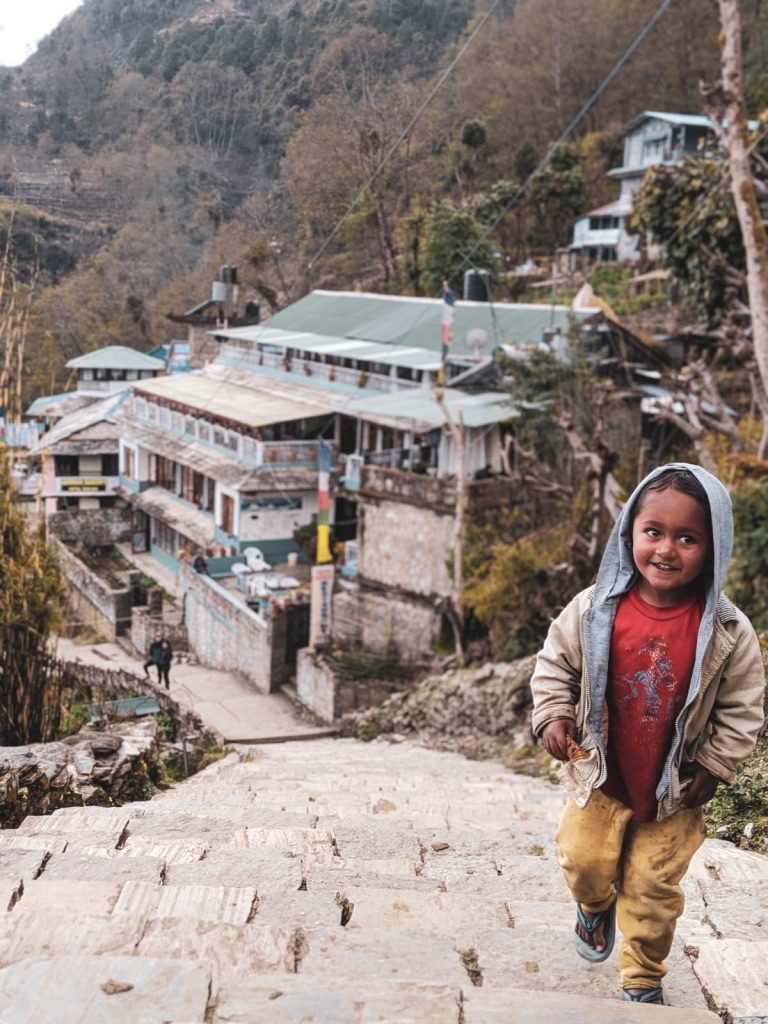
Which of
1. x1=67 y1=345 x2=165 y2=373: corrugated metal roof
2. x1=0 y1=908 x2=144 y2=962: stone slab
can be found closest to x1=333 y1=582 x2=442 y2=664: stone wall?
x1=0 y1=908 x2=144 y2=962: stone slab

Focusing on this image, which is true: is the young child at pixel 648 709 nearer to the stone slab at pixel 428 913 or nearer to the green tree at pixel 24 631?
the stone slab at pixel 428 913

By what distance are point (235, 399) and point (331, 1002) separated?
21194 mm

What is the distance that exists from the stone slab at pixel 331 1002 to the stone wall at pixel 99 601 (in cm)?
1867

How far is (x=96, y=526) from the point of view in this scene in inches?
1046

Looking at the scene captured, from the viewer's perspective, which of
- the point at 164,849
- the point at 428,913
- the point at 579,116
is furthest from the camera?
the point at 579,116

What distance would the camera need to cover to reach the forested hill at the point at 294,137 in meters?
13.9

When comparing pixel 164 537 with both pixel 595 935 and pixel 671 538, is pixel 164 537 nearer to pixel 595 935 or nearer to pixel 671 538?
pixel 595 935

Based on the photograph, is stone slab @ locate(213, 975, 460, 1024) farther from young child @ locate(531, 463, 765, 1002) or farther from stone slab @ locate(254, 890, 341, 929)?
young child @ locate(531, 463, 765, 1002)

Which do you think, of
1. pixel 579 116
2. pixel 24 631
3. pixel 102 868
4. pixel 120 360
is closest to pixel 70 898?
pixel 102 868

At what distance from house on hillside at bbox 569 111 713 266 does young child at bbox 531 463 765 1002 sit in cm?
2818

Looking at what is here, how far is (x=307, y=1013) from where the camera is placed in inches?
77.4

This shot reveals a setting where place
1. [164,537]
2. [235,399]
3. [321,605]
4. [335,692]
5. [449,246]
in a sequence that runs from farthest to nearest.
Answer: [449,246] < [164,537] < [235,399] < [321,605] < [335,692]

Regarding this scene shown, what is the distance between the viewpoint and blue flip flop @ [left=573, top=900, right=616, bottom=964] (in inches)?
103

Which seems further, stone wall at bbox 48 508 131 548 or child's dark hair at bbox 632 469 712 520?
stone wall at bbox 48 508 131 548
